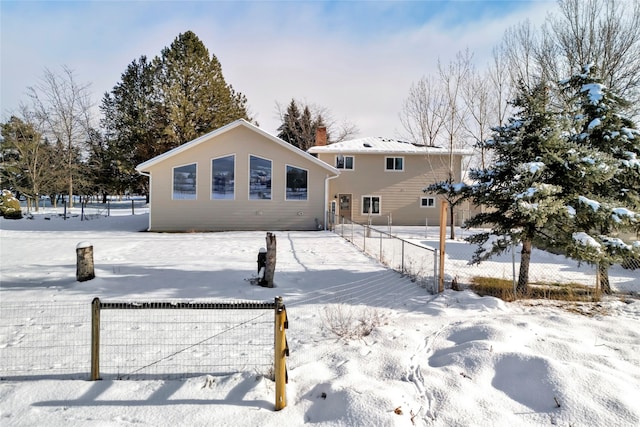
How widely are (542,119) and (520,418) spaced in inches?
233

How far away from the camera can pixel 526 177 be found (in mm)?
6715

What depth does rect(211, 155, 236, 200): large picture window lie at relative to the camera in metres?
18.0

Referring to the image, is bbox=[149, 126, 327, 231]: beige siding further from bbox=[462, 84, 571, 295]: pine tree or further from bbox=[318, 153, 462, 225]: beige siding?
bbox=[462, 84, 571, 295]: pine tree

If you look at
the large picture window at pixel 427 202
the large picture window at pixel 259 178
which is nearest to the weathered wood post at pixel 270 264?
the large picture window at pixel 259 178

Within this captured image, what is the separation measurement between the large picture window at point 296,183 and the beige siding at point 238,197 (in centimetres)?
21

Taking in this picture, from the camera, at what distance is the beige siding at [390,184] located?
81.8 ft

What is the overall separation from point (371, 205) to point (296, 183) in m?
8.15

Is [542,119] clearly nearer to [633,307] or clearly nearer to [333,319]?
[633,307]

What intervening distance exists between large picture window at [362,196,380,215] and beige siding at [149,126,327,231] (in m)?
6.84

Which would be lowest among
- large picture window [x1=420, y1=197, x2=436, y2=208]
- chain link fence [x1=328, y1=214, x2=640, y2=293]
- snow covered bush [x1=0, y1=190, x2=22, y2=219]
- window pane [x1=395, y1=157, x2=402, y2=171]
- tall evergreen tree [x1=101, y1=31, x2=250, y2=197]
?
chain link fence [x1=328, y1=214, x2=640, y2=293]

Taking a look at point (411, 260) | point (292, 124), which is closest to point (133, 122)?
point (292, 124)

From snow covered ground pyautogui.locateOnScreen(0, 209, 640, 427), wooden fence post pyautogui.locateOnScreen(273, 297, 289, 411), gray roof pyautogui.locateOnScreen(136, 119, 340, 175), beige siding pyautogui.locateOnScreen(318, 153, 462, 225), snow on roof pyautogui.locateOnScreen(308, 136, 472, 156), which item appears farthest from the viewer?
beige siding pyautogui.locateOnScreen(318, 153, 462, 225)

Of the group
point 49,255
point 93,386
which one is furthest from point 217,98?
point 93,386

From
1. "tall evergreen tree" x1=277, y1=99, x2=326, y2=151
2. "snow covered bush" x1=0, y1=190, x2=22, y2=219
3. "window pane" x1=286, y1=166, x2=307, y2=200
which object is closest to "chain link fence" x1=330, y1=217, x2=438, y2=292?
"window pane" x1=286, y1=166, x2=307, y2=200
